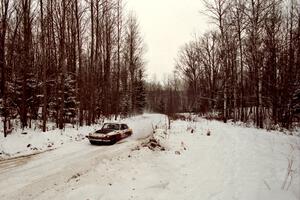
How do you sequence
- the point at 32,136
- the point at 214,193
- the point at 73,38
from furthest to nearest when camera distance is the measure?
the point at 73,38, the point at 32,136, the point at 214,193

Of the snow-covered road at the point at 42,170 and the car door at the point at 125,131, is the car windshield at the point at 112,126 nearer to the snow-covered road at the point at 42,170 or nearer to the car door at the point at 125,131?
the car door at the point at 125,131

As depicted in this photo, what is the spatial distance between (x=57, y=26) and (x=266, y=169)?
60.2 feet

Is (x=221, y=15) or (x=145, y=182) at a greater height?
(x=221, y=15)

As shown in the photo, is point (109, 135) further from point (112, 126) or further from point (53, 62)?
point (53, 62)

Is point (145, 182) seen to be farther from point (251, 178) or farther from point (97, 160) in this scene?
point (97, 160)

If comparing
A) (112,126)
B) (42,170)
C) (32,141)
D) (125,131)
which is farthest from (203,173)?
(32,141)

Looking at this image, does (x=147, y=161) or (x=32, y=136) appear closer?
(x=147, y=161)

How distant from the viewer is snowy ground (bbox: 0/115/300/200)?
6484mm

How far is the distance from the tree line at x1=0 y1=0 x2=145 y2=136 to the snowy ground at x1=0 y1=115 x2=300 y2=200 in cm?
770

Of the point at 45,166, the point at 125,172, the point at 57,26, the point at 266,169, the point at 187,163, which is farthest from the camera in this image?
the point at 57,26

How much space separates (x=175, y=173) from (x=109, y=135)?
7805 mm

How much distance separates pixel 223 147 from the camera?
1038 centimetres

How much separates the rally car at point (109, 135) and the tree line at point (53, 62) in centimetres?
397

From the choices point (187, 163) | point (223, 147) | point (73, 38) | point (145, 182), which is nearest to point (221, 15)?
point (73, 38)
